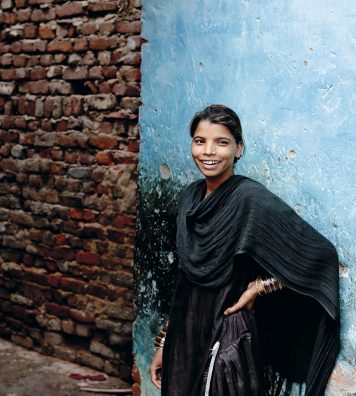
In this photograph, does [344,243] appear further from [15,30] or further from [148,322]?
[15,30]

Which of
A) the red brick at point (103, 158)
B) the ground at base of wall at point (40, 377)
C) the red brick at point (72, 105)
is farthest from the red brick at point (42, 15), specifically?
the ground at base of wall at point (40, 377)

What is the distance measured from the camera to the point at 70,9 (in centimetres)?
378

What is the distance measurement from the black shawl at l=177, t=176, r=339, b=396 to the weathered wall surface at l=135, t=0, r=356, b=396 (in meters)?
0.08

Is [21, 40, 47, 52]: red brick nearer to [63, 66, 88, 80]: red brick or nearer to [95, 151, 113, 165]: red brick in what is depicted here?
[63, 66, 88, 80]: red brick

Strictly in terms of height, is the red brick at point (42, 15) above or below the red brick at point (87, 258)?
above

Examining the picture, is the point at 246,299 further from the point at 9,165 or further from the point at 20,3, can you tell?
the point at 20,3

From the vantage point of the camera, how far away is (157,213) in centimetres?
298

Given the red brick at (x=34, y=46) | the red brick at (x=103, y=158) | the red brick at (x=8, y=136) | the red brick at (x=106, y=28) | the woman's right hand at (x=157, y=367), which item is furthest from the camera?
the red brick at (x=8, y=136)

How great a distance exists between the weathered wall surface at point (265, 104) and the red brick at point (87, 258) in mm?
861

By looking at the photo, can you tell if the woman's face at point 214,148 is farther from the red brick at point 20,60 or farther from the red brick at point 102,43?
the red brick at point 20,60

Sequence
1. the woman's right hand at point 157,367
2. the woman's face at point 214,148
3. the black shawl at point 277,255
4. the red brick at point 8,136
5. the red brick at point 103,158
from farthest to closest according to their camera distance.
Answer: the red brick at point 8,136 < the red brick at point 103,158 < the woman's right hand at point 157,367 < the woman's face at point 214,148 < the black shawl at point 277,255

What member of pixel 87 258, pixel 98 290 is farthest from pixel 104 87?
pixel 98 290

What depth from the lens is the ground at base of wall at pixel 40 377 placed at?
142 inches

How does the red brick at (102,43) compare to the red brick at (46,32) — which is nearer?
A: the red brick at (102,43)
